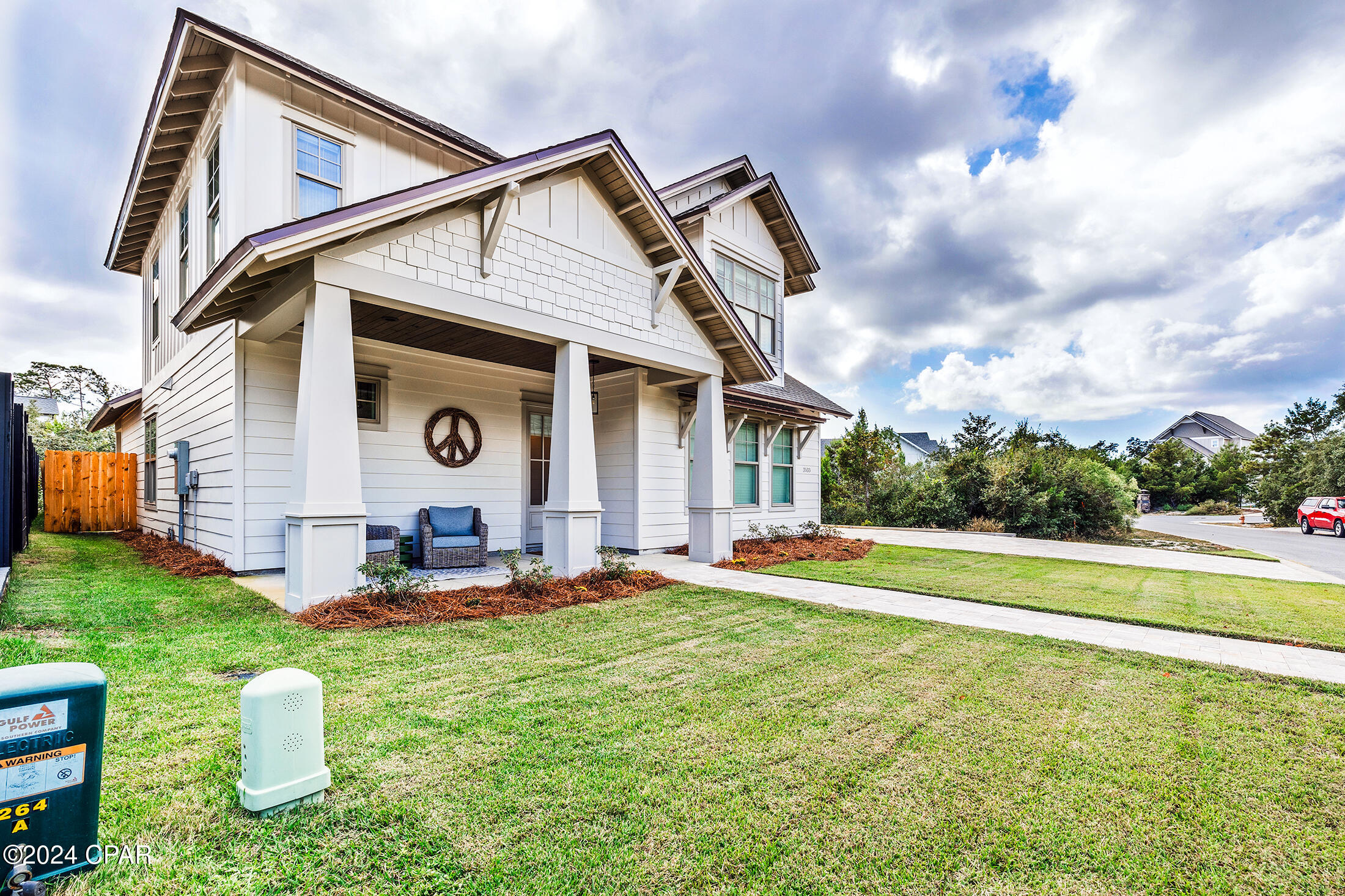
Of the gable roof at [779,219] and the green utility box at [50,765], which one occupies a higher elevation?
the gable roof at [779,219]

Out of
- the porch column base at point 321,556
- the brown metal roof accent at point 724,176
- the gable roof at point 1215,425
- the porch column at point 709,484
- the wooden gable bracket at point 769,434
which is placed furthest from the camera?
the gable roof at point 1215,425

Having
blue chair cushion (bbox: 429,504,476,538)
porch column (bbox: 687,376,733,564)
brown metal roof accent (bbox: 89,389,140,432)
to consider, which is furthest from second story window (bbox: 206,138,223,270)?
brown metal roof accent (bbox: 89,389,140,432)

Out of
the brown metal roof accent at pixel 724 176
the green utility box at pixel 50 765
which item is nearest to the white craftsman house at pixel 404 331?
the brown metal roof accent at pixel 724 176

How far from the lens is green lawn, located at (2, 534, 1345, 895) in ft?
6.48

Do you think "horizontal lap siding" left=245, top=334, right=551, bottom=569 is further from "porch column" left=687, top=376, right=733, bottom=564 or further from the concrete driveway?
the concrete driveway

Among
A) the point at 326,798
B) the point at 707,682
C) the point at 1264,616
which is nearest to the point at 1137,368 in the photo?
the point at 1264,616

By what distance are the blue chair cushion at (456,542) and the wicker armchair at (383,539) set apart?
0.52m

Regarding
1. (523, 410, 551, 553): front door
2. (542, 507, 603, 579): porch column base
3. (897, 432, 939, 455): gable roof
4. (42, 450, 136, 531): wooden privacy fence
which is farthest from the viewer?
(897, 432, 939, 455): gable roof

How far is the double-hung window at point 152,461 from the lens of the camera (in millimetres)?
11961

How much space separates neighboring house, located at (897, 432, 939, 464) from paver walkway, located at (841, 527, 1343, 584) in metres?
29.9

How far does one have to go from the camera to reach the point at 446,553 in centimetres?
857

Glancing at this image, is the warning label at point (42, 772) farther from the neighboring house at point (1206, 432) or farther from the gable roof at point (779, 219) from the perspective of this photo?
the neighboring house at point (1206, 432)

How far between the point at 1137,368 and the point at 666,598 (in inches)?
1354

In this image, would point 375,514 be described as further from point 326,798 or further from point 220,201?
point 326,798
